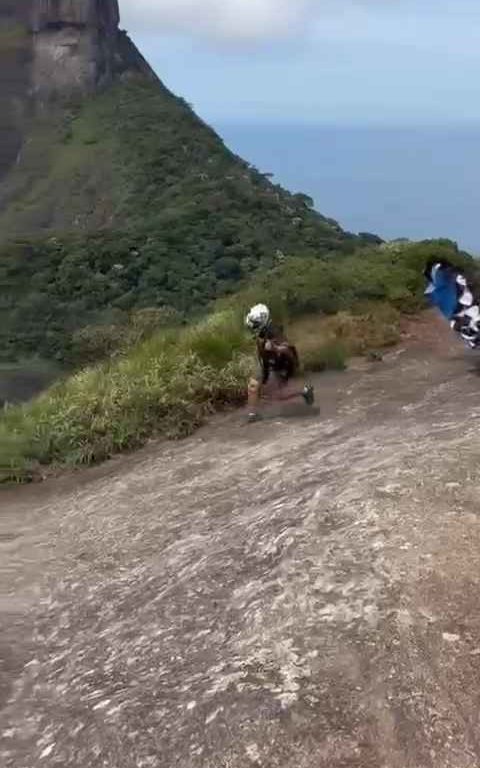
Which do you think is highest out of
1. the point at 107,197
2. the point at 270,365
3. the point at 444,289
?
the point at 107,197

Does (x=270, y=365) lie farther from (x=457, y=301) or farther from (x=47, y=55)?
(x=47, y=55)

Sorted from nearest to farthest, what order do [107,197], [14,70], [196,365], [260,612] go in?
[260,612]
[196,365]
[107,197]
[14,70]

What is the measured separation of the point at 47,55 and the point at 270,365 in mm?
81751

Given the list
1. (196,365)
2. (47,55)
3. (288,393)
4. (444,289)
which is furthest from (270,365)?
(47,55)

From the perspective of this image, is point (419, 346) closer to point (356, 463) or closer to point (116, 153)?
point (356, 463)

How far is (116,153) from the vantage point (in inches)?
2980

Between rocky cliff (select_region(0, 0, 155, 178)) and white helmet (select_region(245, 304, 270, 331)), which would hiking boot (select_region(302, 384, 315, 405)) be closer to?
white helmet (select_region(245, 304, 270, 331))

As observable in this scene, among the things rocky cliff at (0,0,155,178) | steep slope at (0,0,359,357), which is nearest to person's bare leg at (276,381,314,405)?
steep slope at (0,0,359,357)

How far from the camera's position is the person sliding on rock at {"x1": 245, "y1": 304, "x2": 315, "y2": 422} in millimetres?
8195

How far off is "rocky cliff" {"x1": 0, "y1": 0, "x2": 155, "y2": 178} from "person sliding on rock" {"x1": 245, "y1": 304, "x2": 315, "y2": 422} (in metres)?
76.2

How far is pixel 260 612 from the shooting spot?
14.7ft

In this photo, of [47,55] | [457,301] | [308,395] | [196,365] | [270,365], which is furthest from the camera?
[47,55]

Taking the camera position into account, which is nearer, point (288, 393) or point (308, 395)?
point (308, 395)

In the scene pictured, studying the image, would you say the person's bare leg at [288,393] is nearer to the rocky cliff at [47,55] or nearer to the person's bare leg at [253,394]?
the person's bare leg at [253,394]
